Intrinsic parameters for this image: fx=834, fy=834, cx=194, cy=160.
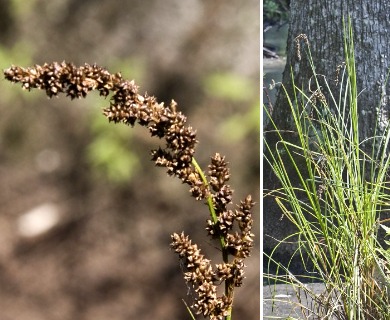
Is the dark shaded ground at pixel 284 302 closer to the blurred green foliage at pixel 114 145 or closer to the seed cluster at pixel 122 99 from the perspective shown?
the blurred green foliage at pixel 114 145

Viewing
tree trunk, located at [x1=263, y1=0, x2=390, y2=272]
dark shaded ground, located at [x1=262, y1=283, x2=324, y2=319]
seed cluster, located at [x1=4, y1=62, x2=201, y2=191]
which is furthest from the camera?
tree trunk, located at [x1=263, y1=0, x2=390, y2=272]

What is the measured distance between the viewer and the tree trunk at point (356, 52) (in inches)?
80.0

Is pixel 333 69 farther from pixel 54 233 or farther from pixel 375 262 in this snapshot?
pixel 54 233

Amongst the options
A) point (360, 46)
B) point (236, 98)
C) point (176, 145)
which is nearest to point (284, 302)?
point (236, 98)

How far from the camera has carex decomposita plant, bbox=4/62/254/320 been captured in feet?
3.14

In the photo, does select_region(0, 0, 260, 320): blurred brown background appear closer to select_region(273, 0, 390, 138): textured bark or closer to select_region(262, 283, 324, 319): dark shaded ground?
select_region(262, 283, 324, 319): dark shaded ground

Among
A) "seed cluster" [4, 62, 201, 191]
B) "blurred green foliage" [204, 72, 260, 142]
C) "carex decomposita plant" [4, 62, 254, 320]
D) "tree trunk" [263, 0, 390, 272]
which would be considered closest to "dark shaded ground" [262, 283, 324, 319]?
"tree trunk" [263, 0, 390, 272]

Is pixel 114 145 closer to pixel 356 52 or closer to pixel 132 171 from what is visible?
pixel 132 171

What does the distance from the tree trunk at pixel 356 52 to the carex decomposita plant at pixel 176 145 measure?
958 mm

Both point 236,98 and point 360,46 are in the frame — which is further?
point 360,46

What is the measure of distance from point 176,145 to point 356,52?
3.76ft

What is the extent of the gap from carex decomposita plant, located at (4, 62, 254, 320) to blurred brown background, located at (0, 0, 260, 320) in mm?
367

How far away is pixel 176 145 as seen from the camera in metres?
1.01

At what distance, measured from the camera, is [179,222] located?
156 cm
